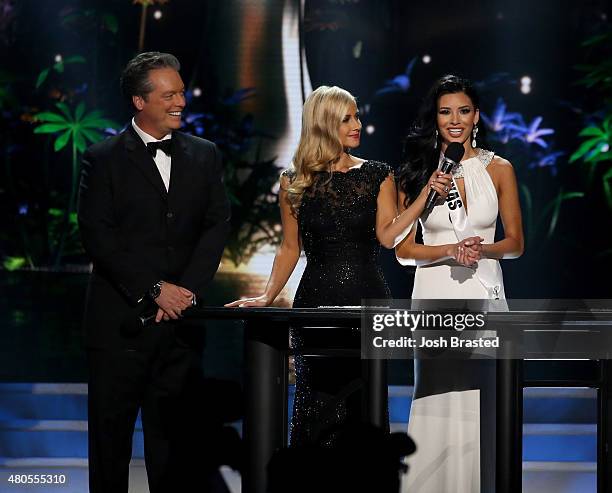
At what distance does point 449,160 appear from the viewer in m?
2.91

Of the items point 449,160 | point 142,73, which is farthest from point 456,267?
point 142,73

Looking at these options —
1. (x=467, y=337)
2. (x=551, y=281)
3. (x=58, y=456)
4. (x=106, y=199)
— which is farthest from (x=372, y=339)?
(x=551, y=281)

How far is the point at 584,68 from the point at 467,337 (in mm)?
3313

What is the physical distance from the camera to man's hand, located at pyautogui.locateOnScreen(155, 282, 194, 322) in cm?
290

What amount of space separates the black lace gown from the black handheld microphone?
369 millimetres

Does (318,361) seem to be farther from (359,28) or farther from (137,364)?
(359,28)

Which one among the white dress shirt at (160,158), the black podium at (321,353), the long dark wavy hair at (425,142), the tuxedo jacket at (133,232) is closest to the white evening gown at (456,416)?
the long dark wavy hair at (425,142)

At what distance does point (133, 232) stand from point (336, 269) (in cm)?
65

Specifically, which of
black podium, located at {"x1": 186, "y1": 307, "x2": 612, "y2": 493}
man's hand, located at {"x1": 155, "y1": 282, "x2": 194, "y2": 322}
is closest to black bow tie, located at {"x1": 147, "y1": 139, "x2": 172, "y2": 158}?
man's hand, located at {"x1": 155, "y1": 282, "x2": 194, "y2": 322}

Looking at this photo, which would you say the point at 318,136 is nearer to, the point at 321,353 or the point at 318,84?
the point at 321,353

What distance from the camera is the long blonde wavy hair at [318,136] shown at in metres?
3.21

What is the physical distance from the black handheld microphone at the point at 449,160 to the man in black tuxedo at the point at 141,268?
613mm
